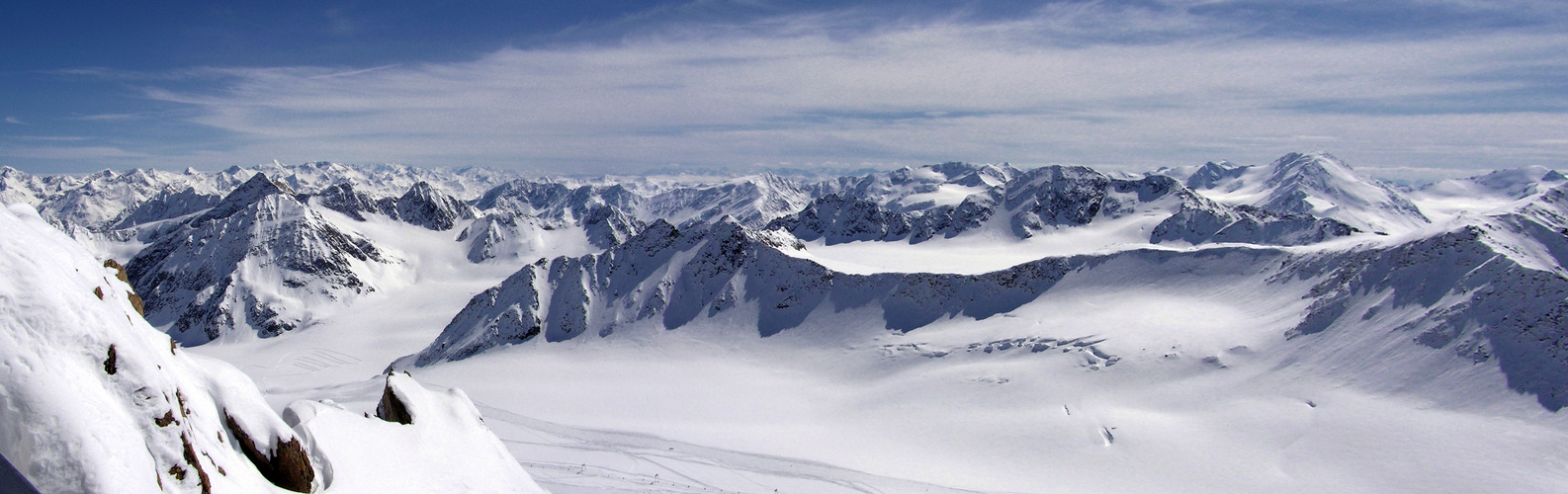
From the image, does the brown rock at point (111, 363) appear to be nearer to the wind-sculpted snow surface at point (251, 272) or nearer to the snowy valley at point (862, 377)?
the snowy valley at point (862, 377)

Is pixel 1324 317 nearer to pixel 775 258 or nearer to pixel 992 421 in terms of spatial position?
pixel 992 421

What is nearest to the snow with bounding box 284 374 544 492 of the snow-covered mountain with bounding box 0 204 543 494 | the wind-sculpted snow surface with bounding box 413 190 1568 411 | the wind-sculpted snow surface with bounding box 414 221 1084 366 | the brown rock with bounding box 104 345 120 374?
the snow-covered mountain with bounding box 0 204 543 494

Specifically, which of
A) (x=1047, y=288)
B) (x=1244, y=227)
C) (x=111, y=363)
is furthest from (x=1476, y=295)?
(x=1244, y=227)

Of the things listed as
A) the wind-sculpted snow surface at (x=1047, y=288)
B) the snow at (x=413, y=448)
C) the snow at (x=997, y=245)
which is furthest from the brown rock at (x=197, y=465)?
the snow at (x=997, y=245)

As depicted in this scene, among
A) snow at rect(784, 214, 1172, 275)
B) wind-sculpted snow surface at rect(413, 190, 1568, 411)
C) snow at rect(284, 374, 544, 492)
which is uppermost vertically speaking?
snow at rect(284, 374, 544, 492)

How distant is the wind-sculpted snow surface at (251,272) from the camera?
140m

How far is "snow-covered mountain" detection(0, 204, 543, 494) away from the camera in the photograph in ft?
30.8

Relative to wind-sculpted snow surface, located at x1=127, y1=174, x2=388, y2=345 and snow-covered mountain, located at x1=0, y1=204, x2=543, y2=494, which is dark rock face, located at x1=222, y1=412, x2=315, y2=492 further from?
wind-sculpted snow surface, located at x1=127, y1=174, x2=388, y2=345

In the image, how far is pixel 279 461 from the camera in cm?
1464

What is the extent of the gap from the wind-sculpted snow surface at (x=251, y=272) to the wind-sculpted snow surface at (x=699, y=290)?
76437 mm

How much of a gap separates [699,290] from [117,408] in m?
87.2

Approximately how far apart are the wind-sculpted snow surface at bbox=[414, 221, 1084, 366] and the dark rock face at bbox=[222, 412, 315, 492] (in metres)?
71.9

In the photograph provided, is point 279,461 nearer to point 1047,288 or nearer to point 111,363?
point 111,363

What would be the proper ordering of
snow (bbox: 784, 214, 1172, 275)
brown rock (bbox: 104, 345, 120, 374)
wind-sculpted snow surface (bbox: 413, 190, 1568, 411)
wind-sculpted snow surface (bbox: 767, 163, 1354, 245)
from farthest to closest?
wind-sculpted snow surface (bbox: 767, 163, 1354, 245)
snow (bbox: 784, 214, 1172, 275)
wind-sculpted snow surface (bbox: 413, 190, 1568, 411)
brown rock (bbox: 104, 345, 120, 374)
